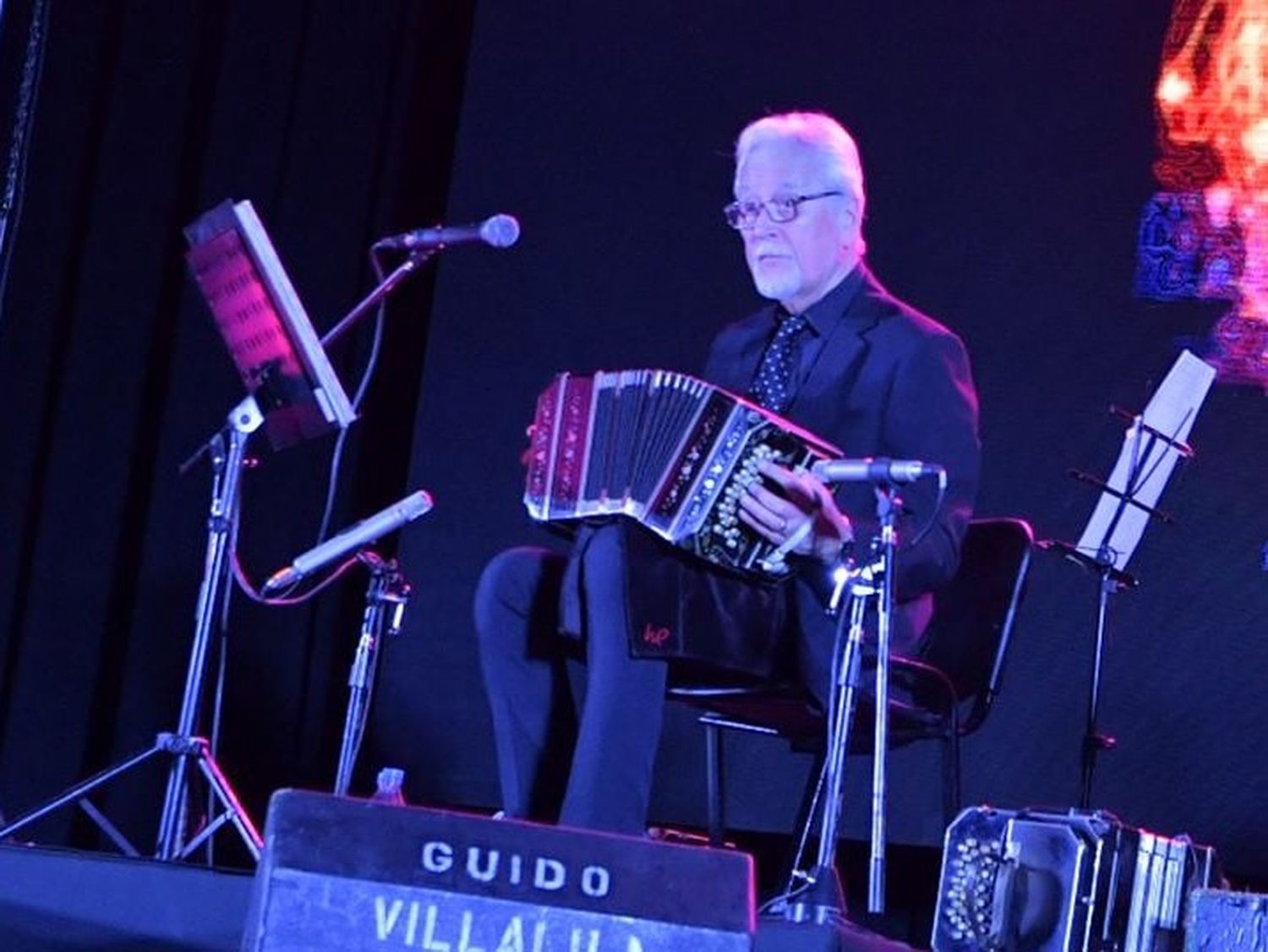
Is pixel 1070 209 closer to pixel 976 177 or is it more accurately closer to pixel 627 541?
pixel 976 177

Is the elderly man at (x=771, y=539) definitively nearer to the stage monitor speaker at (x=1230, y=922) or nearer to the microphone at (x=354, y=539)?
the microphone at (x=354, y=539)

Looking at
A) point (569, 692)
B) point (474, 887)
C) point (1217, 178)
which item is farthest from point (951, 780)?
point (474, 887)

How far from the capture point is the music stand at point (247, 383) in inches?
139

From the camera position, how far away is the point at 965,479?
11.8 ft

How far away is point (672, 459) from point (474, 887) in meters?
1.54

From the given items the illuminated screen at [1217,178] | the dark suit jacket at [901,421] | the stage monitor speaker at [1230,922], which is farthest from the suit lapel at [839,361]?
the stage monitor speaker at [1230,922]

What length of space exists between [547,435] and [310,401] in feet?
1.39

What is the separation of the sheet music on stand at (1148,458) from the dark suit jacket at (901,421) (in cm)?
105

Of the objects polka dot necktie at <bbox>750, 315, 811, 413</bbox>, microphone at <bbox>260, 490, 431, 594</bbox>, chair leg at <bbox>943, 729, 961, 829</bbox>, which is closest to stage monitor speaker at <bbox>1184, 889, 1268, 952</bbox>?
chair leg at <bbox>943, 729, 961, 829</bbox>

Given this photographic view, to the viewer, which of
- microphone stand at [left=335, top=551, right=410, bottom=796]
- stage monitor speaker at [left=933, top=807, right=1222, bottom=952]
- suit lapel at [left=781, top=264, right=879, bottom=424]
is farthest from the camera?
microphone stand at [left=335, top=551, right=410, bottom=796]

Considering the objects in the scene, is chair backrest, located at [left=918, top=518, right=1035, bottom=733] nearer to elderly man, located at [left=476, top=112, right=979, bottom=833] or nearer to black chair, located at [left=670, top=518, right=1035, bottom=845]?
black chair, located at [left=670, top=518, right=1035, bottom=845]

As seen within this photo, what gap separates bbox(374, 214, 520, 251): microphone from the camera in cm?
360

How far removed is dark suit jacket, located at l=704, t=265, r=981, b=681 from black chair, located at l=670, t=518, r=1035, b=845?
0.10 metres

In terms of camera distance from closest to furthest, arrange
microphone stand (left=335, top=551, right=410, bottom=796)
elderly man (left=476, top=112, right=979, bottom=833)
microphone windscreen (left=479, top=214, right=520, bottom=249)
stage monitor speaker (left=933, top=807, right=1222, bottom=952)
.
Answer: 1. stage monitor speaker (left=933, top=807, right=1222, bottom=952)
2. elderly man (left=476, top=112, right=979, bottom=833)
3. microphone windscreen (left=479, top=214, right=520, bottom=249)
4. microphone stand (left=335, top=551, right=410, bottom=796)
